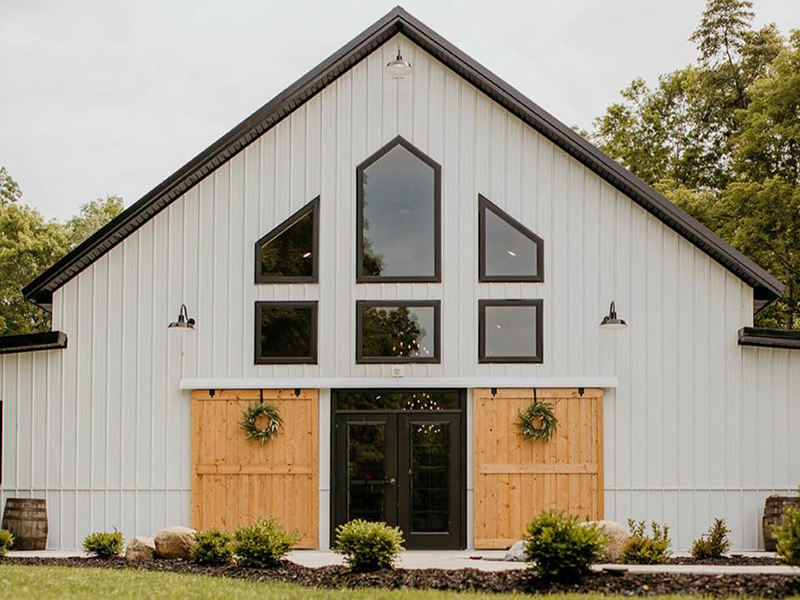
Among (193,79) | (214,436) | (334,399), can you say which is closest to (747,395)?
(334,399)

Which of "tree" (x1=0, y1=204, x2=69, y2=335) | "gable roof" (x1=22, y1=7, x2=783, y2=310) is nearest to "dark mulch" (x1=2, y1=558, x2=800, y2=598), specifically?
"gable roof" (x1=22, y1=7, x2=783, y2=310)

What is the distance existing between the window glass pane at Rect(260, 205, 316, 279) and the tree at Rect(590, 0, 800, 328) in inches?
477

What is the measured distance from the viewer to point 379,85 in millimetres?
17203

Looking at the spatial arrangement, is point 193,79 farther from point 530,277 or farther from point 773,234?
point 530,277

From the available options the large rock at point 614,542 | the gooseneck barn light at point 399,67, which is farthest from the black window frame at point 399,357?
the large rock at point 614,542

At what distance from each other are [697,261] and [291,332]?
18.8 ft

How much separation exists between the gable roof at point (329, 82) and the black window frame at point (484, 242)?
1224 millimetres

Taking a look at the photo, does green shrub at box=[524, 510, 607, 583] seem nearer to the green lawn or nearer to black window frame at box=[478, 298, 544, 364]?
the green lawn

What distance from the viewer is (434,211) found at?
17062 millimetres

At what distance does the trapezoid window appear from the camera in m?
17.0

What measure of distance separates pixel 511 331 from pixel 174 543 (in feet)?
18.1

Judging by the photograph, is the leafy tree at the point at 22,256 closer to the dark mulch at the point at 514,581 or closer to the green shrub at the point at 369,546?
the dark mulch at the point at 514,581

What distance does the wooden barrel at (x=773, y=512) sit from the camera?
51.9 feet

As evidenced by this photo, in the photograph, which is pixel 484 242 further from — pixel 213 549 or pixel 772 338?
pixel 213 549
